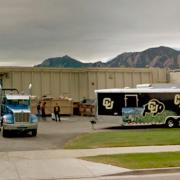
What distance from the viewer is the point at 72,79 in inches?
2254

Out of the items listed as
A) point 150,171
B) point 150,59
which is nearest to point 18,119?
point 150,171

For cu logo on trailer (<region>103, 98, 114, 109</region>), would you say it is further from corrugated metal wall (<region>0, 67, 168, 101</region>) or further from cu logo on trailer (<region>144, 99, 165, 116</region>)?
corrugated metal wall (<region>0, 67, 168, 101</region>)

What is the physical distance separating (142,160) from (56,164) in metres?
2.90

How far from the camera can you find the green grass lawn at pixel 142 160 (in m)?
16.1

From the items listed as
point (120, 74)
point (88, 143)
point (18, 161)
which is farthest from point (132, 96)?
point (120, 74)

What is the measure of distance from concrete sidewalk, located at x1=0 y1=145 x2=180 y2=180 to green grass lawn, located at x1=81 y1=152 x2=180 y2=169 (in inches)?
22.6

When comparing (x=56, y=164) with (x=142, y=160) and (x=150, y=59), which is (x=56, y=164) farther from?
Result: (x=150, y=59)

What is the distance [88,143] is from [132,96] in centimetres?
1224

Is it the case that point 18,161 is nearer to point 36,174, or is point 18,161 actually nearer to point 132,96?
point 36,174

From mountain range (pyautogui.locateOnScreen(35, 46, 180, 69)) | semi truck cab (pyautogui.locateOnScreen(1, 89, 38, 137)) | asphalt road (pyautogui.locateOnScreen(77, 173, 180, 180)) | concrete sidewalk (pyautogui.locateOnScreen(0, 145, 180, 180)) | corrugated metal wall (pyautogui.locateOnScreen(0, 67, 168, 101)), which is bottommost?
asphalt road (pyautogui.locateOnScreen(77, 173, 180, 180))

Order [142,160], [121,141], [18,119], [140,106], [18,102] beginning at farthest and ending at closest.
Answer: [140,106] < [18,102] < [18,119] < [121,141] < [142,160]

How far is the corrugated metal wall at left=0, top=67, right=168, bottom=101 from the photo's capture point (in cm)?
5416

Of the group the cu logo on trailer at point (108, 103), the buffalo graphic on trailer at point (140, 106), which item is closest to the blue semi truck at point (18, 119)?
the cu logo on trailer at point (108, 103)

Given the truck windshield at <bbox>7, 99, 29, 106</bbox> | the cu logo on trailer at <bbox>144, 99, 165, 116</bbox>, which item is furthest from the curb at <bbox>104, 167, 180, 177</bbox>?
the cu logo on trailer at <bbox>144, 99, 165, 116</bbox>
